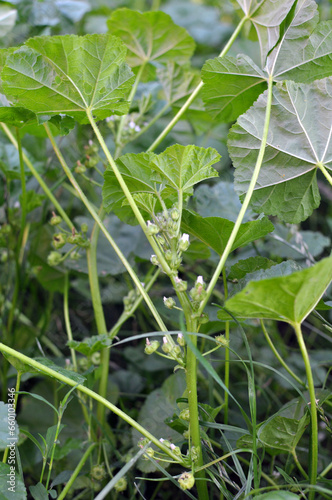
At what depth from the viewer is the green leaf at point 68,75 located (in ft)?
2.28

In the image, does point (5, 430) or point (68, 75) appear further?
point (68, 75)

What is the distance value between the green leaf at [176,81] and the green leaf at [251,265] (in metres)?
0.53

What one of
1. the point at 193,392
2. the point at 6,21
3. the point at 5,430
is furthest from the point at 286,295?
the point at 6,21

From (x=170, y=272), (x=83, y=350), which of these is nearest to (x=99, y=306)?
(x=83, y=350)

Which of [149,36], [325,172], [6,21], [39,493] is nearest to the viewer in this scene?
[39,493]

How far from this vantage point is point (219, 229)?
73 centimetres

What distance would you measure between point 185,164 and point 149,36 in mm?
551

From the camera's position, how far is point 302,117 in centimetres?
77

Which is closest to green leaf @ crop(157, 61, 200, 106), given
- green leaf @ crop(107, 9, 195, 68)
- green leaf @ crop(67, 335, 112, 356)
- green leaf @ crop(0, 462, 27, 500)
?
green leaf @ crop(107, 9, 195, 68)

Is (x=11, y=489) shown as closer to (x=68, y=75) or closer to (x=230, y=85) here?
(x=68, y=75)

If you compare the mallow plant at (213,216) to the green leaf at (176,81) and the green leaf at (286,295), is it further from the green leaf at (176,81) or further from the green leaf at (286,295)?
the green leaf at (176,81)

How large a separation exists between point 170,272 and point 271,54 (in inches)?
19.3

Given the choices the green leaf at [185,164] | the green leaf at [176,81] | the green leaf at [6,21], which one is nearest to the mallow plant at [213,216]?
the green leaf at [185,164]

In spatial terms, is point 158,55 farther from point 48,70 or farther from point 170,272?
point 170,272
